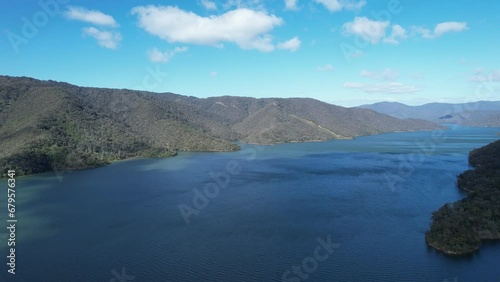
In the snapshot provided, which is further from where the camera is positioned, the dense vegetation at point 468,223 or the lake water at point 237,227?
the dense vegetation at point 468,223

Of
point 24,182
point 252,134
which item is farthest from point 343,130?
point 24,182

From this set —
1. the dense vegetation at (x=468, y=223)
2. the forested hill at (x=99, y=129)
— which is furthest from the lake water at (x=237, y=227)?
the forested hill at (x=99, y=129)


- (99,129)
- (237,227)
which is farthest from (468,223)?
(99,129)

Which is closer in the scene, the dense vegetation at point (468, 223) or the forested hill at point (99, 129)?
the dense vegetation at point (468, 223)

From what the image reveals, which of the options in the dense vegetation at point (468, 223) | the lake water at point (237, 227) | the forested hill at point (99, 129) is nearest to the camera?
the lake water at point (237, 227)

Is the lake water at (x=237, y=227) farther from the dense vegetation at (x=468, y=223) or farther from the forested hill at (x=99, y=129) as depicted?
the forested hill at (x=99, y=129)

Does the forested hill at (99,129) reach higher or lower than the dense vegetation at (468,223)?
higher

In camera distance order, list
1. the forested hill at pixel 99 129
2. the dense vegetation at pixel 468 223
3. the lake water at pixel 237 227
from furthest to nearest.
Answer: the forested hill at pixel 99 129 → the dense vegetation at pixel 468 223 → the lake water at pixel 237 227
